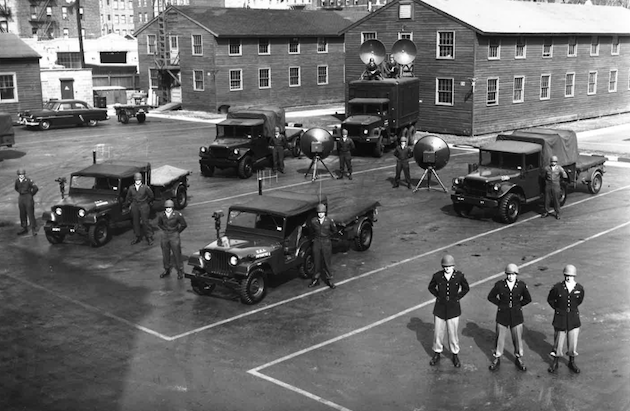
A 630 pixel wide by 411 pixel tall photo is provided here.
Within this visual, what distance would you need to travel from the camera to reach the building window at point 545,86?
46.1 meters

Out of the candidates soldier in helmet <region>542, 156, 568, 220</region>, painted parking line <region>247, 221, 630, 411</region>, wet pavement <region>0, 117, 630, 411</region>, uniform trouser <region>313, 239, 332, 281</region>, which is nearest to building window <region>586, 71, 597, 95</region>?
wet pavement <region>0, 117, 630, 411</region>

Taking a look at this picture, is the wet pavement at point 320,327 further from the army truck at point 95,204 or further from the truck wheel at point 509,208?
the army truck at point 95,204

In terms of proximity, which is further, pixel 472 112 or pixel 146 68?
pixel 146 68

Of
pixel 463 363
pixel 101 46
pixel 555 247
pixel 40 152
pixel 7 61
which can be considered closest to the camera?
pixel 463 363

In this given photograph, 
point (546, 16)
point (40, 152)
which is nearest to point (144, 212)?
point (40, 152)

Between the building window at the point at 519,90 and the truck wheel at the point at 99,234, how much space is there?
98.2 ft

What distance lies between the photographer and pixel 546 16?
48.2m

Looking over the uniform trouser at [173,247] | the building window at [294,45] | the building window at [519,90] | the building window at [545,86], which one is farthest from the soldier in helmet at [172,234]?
the building window at [294,45]

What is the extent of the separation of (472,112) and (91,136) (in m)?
21.4

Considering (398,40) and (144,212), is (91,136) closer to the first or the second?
(398,40)

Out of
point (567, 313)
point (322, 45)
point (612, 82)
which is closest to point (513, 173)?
point (567, 313)

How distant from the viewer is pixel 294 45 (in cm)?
5866

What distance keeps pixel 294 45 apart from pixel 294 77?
2466 mm

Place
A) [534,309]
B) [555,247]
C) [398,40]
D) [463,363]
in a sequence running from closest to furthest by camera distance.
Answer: [463,363] → [534,309] → [555,247] → [398,40]
